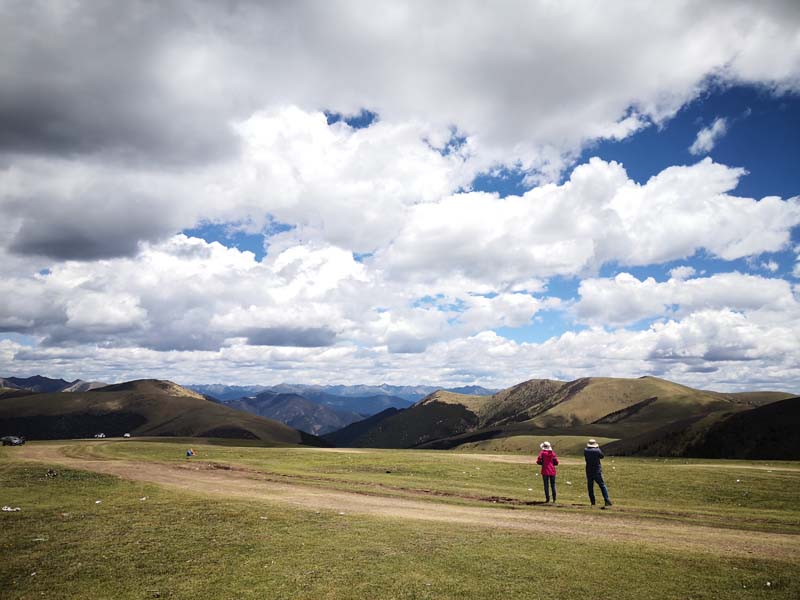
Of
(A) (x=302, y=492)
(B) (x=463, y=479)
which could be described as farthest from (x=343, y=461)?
(A) (x=302, y=492)

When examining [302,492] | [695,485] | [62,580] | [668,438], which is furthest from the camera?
[668,438]

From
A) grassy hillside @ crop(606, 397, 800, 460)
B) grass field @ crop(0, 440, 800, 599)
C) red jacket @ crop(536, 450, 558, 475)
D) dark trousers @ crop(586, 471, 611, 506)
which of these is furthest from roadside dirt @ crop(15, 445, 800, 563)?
grassy hillside @ crop(606, 397, 800, 460)

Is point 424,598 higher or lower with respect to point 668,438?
higher

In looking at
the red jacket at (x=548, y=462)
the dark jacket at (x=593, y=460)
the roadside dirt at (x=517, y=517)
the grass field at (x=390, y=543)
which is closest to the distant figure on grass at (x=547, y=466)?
the red jacket at (x=548, y=462)

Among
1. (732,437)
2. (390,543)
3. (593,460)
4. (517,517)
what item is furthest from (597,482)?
(732,437)

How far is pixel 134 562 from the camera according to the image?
14.1 metres

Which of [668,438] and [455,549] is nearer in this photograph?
[455,549]

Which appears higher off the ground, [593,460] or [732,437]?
[593,460]

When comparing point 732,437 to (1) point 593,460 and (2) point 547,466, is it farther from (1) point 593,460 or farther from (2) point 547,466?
(2) point 547,466

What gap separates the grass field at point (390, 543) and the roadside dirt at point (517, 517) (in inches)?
5.2

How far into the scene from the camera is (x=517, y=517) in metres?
21.8

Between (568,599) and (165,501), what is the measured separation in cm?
2067

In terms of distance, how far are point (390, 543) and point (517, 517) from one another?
8404 millimetres

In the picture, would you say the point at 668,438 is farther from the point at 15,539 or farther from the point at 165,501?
the point at 15,539
